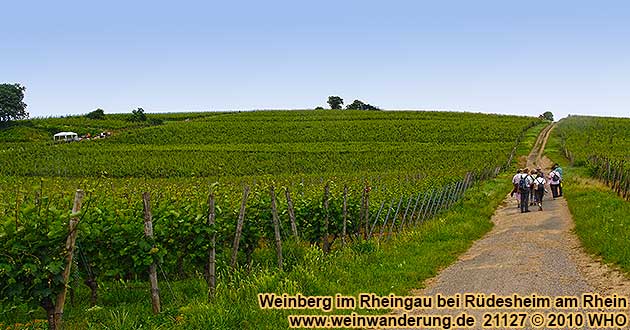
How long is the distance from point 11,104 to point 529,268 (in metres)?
107

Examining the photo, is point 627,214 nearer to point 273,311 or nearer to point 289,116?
point 273,311

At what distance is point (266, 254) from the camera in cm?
1397

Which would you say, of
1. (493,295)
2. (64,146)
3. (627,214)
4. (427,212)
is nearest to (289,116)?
(64,146)

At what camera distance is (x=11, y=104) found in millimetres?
100500

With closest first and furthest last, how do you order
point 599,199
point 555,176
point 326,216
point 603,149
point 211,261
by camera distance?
1. point 211,261
2. point 326,216
3. point 599,199
4. point 555,176
5. point 603,149

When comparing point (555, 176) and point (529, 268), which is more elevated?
point (555, 176)

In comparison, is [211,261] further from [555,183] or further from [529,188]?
[555,183]

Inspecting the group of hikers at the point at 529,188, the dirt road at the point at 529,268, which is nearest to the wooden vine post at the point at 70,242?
the dirt road at the point at 529,268

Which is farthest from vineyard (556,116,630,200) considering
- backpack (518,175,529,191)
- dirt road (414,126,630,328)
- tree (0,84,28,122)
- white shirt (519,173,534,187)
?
A: tree (0,84,28,122)

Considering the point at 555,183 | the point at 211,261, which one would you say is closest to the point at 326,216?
the point at 211,261

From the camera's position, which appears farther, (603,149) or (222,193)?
(603,149)

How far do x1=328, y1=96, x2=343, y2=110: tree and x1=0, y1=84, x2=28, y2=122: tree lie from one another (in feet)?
259

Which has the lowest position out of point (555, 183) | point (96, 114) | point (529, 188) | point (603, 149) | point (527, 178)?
point (555, 183)

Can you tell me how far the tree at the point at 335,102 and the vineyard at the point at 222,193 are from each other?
47046 mm
